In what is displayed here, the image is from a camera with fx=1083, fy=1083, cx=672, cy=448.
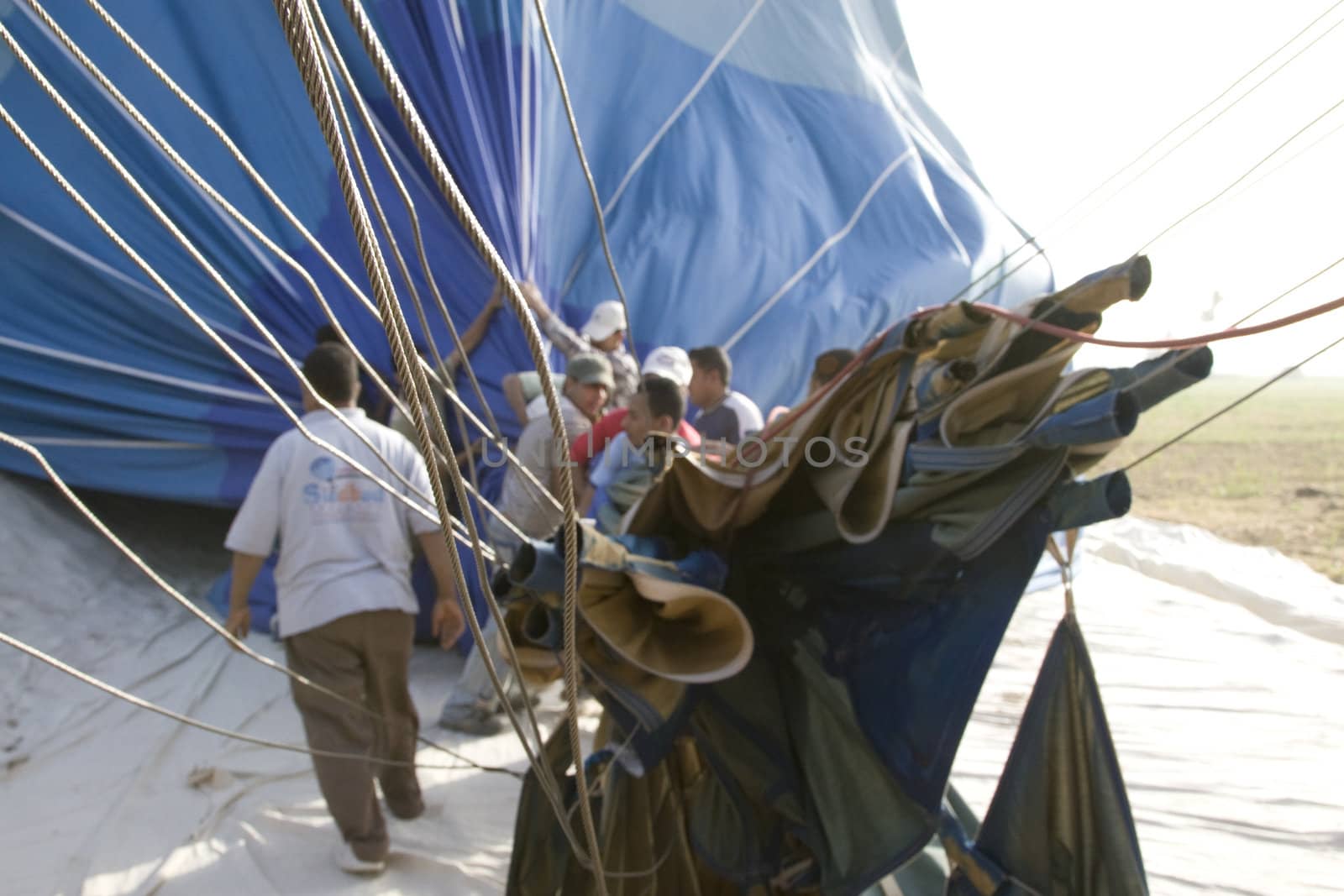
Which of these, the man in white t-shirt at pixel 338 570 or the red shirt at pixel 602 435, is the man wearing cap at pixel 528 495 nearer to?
the red shirt at pixel 602 435

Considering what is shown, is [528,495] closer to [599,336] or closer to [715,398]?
[715,398]

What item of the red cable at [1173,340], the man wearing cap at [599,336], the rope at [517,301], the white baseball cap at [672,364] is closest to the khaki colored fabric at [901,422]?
the red cable at [1173,340]

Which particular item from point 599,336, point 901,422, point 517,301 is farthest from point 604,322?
point 517,301

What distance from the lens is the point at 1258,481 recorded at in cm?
1029

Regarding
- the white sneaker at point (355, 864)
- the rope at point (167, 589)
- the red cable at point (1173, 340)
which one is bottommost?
the white sneaker at point (355, 864)

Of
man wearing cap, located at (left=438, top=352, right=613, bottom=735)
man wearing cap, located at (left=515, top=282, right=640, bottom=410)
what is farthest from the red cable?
man wearing cap, located at (left=515, top=282, right=640, bottom=410)

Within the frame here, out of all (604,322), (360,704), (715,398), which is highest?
(604,322)

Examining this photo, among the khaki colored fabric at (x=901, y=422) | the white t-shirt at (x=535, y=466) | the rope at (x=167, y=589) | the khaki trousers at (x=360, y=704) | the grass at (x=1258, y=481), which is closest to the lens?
the khaki colored fabric at (x=901, y=422)

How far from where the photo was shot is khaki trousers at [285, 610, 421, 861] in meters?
2.04

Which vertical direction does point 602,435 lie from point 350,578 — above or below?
above

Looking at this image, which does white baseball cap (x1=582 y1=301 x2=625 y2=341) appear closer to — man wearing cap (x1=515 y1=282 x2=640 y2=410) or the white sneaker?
man wearing cap (x1=515 y1=282 x2=640 y2=410)

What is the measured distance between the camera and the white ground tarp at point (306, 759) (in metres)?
2.05

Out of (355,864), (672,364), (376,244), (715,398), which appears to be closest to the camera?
(376,244)

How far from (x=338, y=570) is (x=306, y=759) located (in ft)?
2.37
